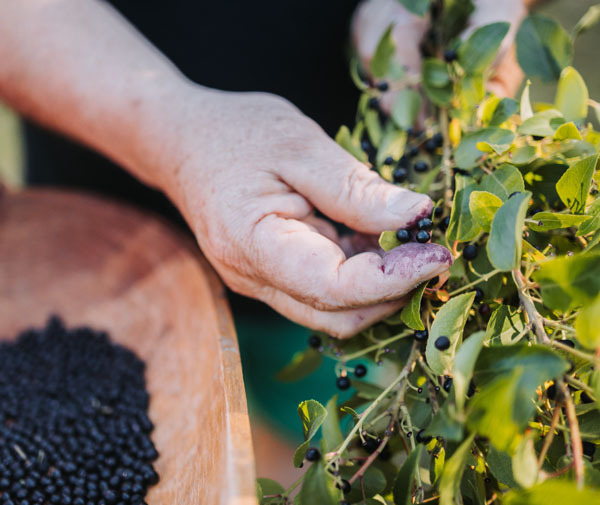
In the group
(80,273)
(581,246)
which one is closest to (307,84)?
(80,273)

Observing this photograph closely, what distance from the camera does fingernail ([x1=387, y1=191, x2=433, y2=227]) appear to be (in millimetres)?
Answer: 504

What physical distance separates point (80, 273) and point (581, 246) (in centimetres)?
81

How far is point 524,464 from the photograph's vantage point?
0.34 m

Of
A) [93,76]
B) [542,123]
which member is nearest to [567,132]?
[542,123]

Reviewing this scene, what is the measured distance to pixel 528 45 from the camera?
679mm

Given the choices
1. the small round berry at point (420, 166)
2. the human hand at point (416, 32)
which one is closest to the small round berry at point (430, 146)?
the small round berry at point (420, 166)

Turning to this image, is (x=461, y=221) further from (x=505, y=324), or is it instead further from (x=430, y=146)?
(x=430, y=146)

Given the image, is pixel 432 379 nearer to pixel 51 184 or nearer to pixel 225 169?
pixel 225 169

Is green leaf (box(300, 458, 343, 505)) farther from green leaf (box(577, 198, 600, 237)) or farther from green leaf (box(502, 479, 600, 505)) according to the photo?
green leaf (box(577, 198, 600, 237))

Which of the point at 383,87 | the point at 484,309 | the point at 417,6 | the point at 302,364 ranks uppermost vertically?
the point at 417,6

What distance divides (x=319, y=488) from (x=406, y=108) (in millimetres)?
501

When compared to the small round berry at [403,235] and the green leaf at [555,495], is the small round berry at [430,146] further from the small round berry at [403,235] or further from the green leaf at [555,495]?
the green leaf at [555,495]

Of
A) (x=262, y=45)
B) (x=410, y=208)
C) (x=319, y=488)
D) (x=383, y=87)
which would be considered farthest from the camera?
(x=262, y=45)

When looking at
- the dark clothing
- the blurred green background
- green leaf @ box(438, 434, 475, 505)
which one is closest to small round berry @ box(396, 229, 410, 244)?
green leaf @ box(438, 434, 475, 505)
